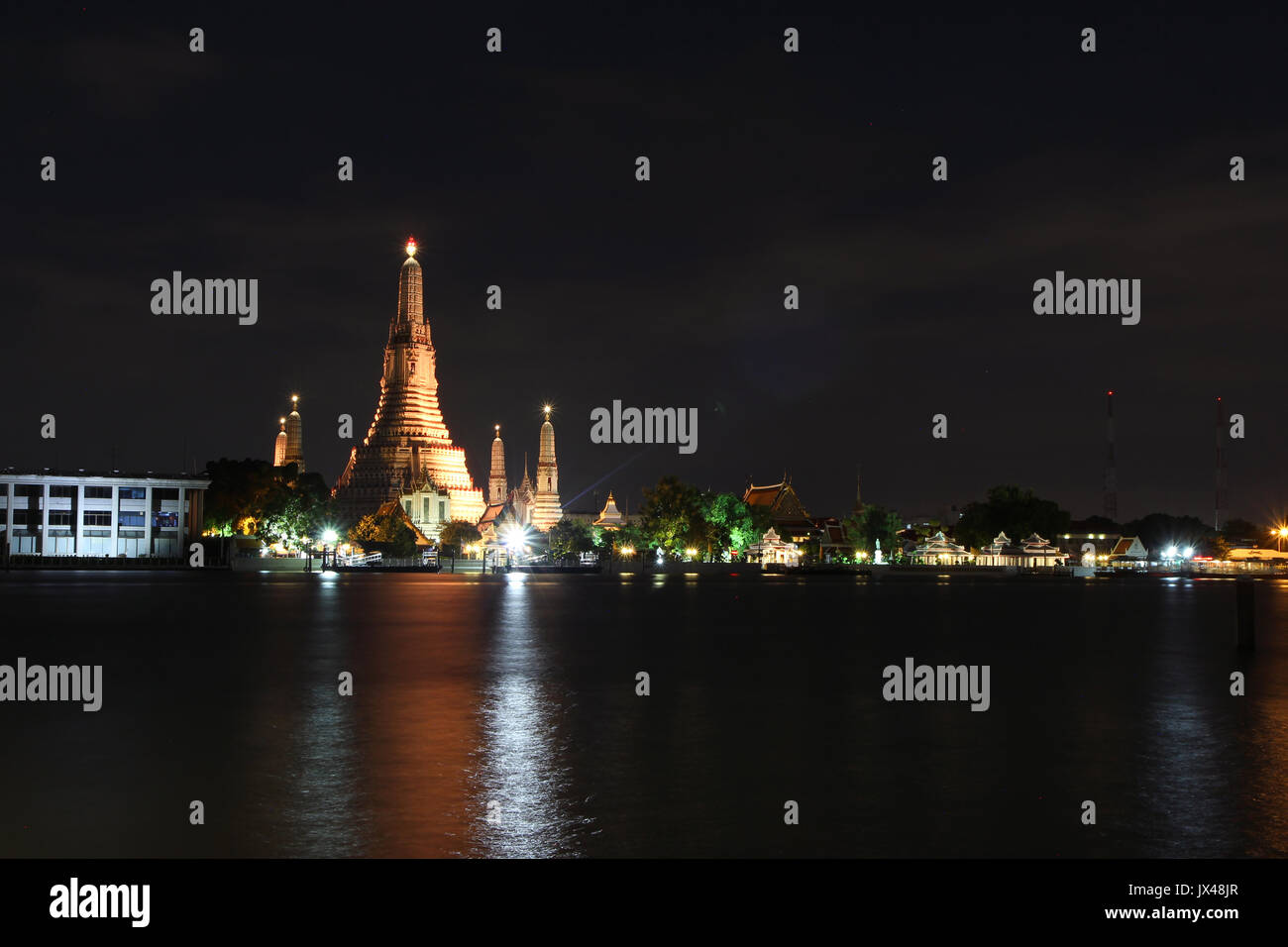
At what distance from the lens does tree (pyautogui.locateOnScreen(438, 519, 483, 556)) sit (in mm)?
154250

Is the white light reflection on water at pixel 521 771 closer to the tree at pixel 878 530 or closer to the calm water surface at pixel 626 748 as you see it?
the calm water surface at pixel 626 748

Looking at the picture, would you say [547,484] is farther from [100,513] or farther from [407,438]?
[100,513]

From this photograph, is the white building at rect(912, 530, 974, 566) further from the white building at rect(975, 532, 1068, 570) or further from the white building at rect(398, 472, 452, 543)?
the white building at rect(398, 472, 452, 543)

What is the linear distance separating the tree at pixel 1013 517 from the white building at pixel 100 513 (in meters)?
97.3

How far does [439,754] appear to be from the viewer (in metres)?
15.5

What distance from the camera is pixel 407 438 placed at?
16812 cm

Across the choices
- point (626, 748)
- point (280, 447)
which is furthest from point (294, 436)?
point (626, 748)

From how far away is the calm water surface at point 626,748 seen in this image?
11.5 metres

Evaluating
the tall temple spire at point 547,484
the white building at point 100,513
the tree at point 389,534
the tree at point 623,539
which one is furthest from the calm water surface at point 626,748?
the tall temple spire at point 547,484

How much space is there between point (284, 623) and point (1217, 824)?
33.3 meters

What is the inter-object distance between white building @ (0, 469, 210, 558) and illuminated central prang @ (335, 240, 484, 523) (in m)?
41.6

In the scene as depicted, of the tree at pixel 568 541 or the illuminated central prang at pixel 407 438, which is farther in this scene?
the illuminated central prang at pixel 407 438
